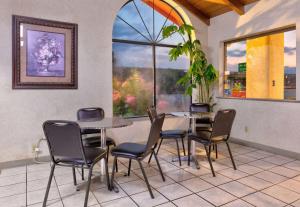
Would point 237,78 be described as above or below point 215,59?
below

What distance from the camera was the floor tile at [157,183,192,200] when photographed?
2.41 metres

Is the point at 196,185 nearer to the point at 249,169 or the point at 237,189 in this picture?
the point at 237,189

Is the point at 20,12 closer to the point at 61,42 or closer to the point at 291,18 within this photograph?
the point at 61,42

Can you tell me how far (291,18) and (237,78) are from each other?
1522 millimetres

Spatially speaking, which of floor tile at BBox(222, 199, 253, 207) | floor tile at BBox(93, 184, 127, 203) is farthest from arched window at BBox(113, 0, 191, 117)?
floor tile at BBox(222, 199, 253, 207)

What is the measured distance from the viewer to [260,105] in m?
4.18

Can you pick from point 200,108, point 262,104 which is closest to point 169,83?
point 200,108

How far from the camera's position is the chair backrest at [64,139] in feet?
6.52

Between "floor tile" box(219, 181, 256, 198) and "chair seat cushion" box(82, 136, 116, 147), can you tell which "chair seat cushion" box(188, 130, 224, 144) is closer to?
"floor tile" box(219, 181, 256, 198)

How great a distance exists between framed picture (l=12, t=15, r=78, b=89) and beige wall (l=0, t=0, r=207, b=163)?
0.08 meters

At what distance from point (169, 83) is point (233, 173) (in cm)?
256

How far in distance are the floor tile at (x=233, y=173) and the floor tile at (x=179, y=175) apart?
0.46 metres

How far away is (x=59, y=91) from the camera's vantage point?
3602 millimetres

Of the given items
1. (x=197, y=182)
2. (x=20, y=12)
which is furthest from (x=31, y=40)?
(x=197, y=182)
